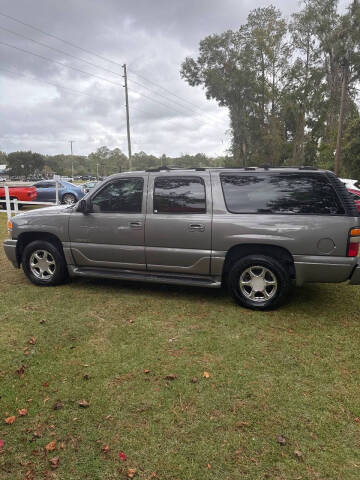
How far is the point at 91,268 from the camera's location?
205 inches

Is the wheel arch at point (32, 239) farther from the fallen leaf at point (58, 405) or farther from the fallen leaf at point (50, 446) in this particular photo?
the fallen leaf at point (50, 446)

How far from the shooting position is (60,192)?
17875mm

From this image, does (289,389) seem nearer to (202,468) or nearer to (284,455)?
(284,455)

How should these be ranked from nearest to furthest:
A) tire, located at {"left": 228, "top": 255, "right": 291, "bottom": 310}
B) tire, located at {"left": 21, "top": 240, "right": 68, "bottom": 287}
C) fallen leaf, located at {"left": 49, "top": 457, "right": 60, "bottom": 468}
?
1. fallen leaf, located at {"left": 49, "top": 457, "right": 60, "bottom": 468}
2. tire, located at {"left": 228, "top": 255, "right": 291, "bottom": 310}
3. tire, located at {"left": 21, "top": 240, "right": 68, "bottom": 287}

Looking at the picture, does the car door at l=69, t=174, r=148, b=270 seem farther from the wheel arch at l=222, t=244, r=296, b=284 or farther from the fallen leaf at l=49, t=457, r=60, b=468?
the fallen leaf at l=49, t=457, r=60, b=468

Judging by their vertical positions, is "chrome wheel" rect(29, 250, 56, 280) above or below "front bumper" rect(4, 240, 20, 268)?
below

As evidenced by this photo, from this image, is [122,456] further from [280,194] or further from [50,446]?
[280,194]

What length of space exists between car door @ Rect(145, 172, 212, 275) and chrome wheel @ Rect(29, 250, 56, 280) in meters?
1.68

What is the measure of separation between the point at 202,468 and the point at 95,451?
0.71 meters

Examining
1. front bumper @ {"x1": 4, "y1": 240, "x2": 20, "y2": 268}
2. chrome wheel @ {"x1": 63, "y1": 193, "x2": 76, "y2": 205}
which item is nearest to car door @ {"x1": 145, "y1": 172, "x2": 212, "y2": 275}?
front bumper @ {"x1": 4, "y1": 240, "x2": 20, "y2": 268}

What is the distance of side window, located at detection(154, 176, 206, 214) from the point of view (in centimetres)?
461

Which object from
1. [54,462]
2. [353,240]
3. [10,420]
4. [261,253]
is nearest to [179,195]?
[261,253]

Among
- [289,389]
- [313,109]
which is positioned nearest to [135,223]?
[289,389]

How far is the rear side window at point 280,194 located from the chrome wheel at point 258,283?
783 millimetres
